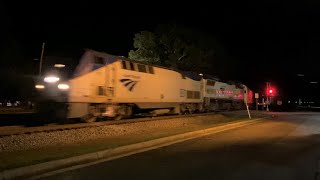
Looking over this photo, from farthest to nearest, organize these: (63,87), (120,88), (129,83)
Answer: (129,83), (120,88), (63,87)

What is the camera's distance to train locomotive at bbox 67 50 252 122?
21.2 metres

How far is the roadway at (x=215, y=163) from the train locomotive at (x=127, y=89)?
22.5 feet

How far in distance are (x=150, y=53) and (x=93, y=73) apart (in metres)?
28.9

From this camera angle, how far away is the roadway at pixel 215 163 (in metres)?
10.0

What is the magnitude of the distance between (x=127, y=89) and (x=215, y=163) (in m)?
14.3

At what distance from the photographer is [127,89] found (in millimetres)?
25500

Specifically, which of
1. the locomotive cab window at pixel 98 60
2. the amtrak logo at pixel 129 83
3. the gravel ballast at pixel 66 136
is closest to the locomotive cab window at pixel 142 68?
the amtrak logo at pixel 129 83

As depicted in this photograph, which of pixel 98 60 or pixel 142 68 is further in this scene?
pixel 142 68

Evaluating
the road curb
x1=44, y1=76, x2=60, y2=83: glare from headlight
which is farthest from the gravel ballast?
x1=44, y1=76, x2=60, y2=83: glare from headlight

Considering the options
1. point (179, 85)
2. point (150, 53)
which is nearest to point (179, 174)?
point (179, 85)

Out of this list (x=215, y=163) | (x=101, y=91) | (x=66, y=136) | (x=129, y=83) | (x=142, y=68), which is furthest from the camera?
(x=142, y=68)

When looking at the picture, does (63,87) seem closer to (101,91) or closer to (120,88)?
(101,91)

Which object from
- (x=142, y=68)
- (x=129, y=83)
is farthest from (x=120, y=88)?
(x=142, y=68)

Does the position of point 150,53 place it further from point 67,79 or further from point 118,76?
point 67,79
